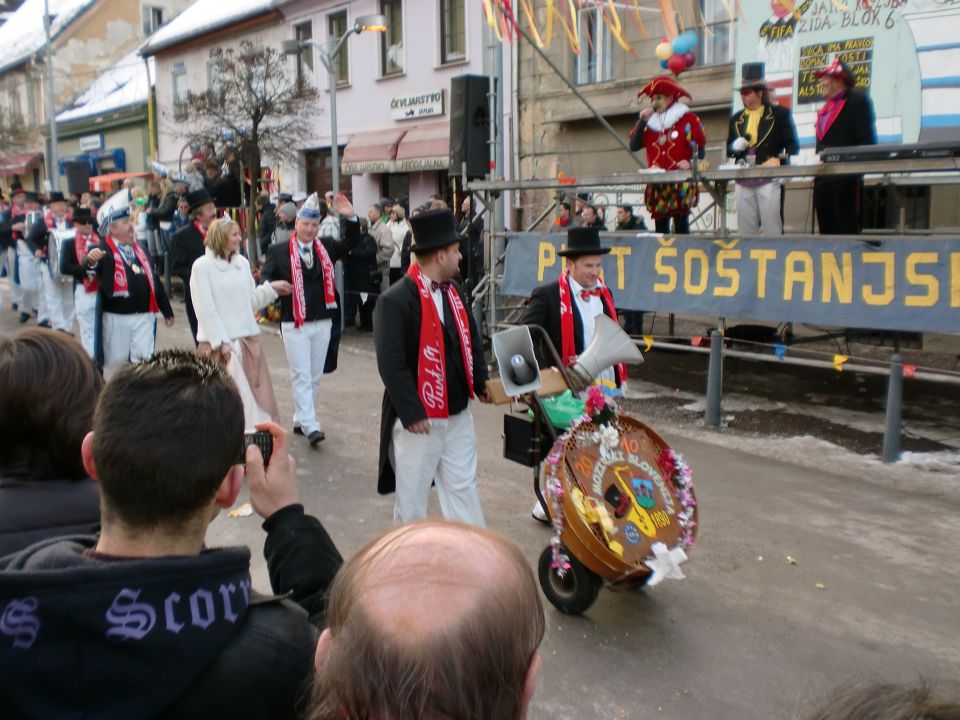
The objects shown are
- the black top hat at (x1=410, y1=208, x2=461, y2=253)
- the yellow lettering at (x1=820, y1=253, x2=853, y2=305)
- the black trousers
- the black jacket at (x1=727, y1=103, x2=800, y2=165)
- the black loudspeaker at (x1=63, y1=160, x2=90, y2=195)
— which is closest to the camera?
the black top hat at (x1=410, y1=208, x2=461, y2=253)

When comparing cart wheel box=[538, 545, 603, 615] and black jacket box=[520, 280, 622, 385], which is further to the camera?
black jacket box=[520, 280, 622, 385]

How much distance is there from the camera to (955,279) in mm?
6809

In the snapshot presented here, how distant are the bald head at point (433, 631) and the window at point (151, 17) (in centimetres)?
4489

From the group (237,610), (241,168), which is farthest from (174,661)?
(241,168)

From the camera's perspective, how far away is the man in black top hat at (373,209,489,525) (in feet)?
15.2

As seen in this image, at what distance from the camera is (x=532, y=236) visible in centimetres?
967

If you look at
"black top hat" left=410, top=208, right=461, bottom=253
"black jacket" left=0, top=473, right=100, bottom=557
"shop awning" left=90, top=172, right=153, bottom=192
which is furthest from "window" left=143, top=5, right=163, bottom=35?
"black jacket" left=0, top=473, right=100, bottom=557

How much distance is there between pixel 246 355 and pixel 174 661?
6108 millimetres

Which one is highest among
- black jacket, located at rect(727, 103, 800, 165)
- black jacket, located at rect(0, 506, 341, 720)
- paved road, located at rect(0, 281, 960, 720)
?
black jacket, located at rect(727, 103, 800, 165)

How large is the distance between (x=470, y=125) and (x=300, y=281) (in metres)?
4.37

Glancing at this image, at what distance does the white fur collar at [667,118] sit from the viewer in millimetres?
9547

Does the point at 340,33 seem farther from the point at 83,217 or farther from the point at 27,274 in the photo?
the point at 83,217

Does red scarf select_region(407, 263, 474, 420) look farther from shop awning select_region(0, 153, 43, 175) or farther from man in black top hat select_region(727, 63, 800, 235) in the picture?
shop awning select_region(0, 153, 43, 175)

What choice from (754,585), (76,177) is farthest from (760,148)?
(76,177)
